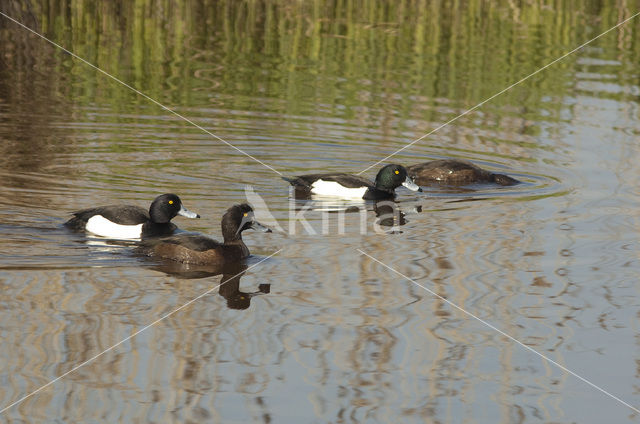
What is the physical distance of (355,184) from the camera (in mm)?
12820

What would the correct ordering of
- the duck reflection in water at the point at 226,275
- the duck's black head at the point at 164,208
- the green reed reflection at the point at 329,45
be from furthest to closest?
the green reed reflection at the point at 329,45 < the duck's black head at the point at 164,208 < the duck reflection in water at the point at 226,275

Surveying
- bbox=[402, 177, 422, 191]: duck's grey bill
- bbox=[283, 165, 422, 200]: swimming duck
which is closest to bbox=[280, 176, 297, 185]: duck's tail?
bbox=[283, 165, 422, 200]: swimming duck

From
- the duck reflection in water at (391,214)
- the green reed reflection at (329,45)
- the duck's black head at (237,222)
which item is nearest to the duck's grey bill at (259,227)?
the duck's black head at (237,222)

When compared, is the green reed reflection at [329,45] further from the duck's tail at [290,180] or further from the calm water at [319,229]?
the duck's tail at [290,180]

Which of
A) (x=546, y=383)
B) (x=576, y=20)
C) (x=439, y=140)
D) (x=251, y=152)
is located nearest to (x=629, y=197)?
(x=439, y=140)

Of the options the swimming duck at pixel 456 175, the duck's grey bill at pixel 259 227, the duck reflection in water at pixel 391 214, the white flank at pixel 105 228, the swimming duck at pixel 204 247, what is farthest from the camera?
the swimming duck at pixel 456 175

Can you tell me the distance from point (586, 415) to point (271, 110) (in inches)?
439

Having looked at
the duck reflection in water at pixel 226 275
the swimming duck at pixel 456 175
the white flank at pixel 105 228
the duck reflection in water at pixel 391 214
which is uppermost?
the swimming duck at pixel 456 175

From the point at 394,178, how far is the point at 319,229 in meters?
2.34

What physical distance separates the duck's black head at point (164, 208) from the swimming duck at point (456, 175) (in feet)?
12.7

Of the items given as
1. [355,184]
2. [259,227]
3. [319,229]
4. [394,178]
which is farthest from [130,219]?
[394,178]

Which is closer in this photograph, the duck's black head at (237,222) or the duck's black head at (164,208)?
the duck's black head at (237,222)

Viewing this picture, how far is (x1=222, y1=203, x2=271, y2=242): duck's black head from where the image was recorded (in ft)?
32.6

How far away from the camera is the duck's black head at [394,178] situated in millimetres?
13016
